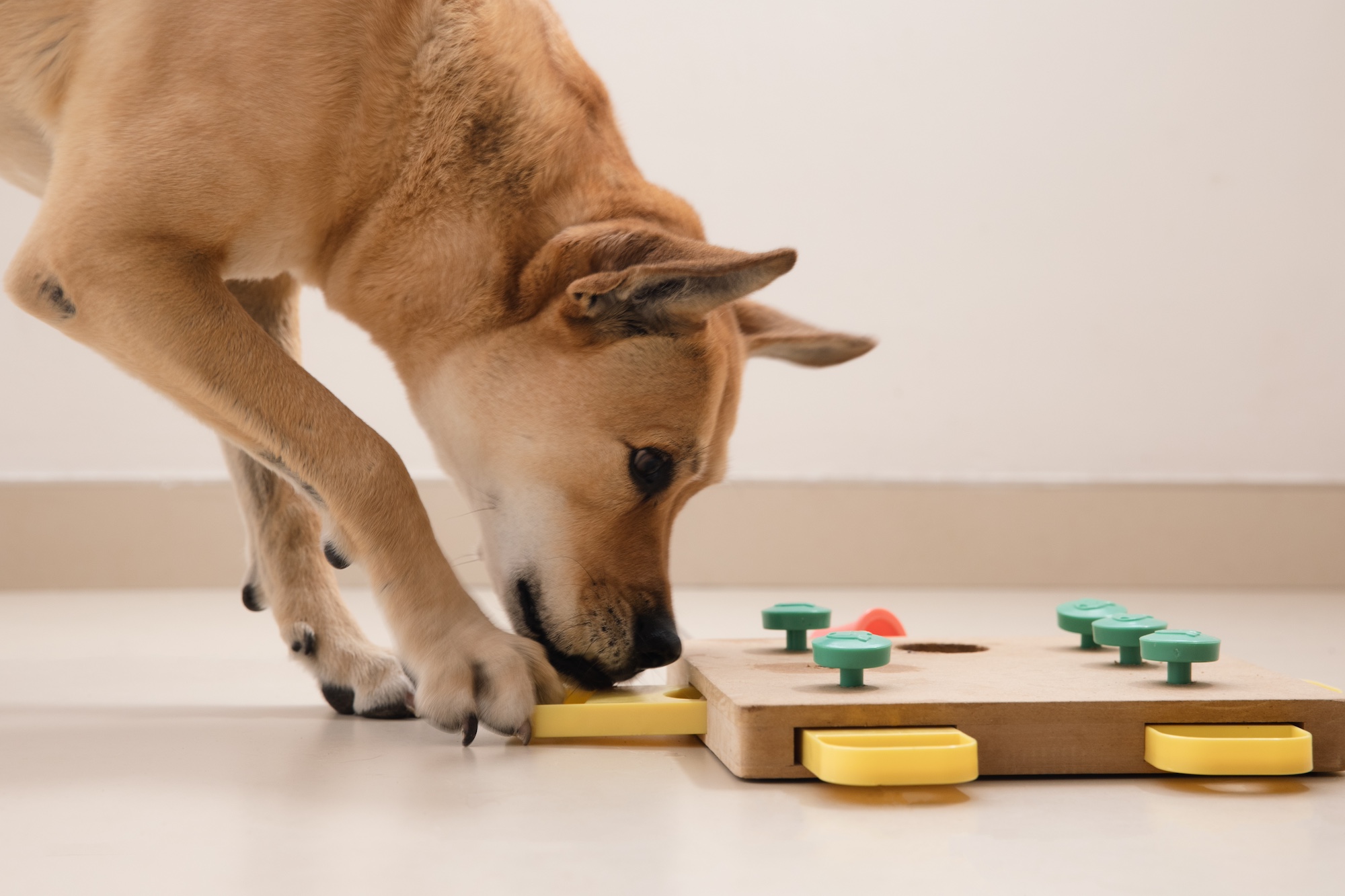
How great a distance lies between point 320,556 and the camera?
2160 millimetres

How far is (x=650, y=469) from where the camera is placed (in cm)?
182

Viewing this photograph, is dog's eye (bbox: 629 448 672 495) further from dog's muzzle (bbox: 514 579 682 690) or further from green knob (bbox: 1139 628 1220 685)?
green knob (bbox: 1139 628 1220 685)

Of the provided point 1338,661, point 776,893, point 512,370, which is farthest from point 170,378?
point 1338,661

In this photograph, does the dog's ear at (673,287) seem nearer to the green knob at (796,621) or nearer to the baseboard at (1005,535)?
the green knob at (796,621)

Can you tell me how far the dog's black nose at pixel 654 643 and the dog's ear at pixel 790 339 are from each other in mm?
603

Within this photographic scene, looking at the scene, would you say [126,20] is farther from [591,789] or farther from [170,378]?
[591,789]

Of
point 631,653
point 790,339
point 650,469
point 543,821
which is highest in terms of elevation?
point 790,339

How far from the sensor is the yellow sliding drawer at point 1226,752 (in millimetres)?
1382

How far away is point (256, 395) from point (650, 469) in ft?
1.89

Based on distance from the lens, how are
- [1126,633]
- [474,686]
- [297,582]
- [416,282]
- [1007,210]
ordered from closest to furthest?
[474,686]
[1126,633]
[416,282]
[297,582]
[1007,210]

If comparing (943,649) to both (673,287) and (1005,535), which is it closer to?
(673,287)

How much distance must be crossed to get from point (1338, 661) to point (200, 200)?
2.32 metres

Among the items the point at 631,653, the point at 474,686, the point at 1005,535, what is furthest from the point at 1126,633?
the point at 1005,535

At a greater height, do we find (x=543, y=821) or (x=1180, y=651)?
(x=1180, y=651)
